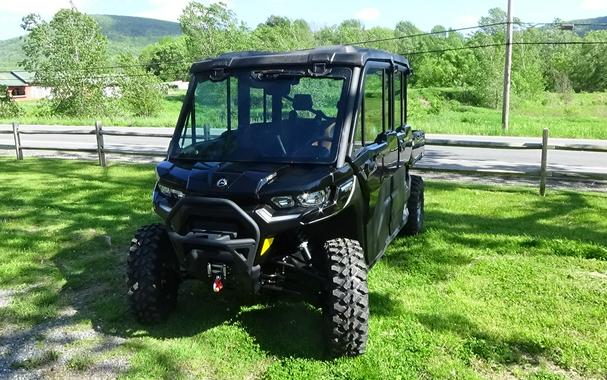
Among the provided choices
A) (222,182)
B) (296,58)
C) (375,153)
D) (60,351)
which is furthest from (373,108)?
(60,351)

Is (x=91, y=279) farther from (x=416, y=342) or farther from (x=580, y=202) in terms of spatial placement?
(x=580, y=202)

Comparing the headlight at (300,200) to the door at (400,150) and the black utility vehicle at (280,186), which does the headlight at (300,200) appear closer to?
the black utility vehicle at (280,186)

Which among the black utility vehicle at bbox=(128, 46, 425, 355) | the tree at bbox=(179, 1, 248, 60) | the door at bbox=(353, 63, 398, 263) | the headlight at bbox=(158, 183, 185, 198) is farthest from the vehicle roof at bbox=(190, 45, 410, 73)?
the tree at bbox=(179, 1, 248, 60)

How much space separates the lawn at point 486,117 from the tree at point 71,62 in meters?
1.65

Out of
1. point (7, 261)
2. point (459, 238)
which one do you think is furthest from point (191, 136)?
point (459, 238)

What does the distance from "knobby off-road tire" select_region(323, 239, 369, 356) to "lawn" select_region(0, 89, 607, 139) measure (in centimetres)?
1886

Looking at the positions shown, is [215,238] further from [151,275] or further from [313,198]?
[151,275]

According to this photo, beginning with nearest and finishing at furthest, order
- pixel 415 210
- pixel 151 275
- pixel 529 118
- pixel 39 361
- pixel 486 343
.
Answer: pixel 39 361 → pixel 486 343 → pixel 151 275 → pixel 415 210 → pixel 529 118

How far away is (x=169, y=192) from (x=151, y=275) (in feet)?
2.17

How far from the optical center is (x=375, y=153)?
4387 mm

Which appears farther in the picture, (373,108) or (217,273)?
(373,108)

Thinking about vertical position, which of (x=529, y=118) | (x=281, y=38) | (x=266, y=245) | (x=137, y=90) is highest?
(x=281, y=38)

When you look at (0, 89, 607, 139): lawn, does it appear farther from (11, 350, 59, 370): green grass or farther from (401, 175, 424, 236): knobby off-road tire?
(11, 350, 59, 370): green grass

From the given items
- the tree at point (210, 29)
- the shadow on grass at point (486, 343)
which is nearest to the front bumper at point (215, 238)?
the shadow on grass at point (486, 343)
